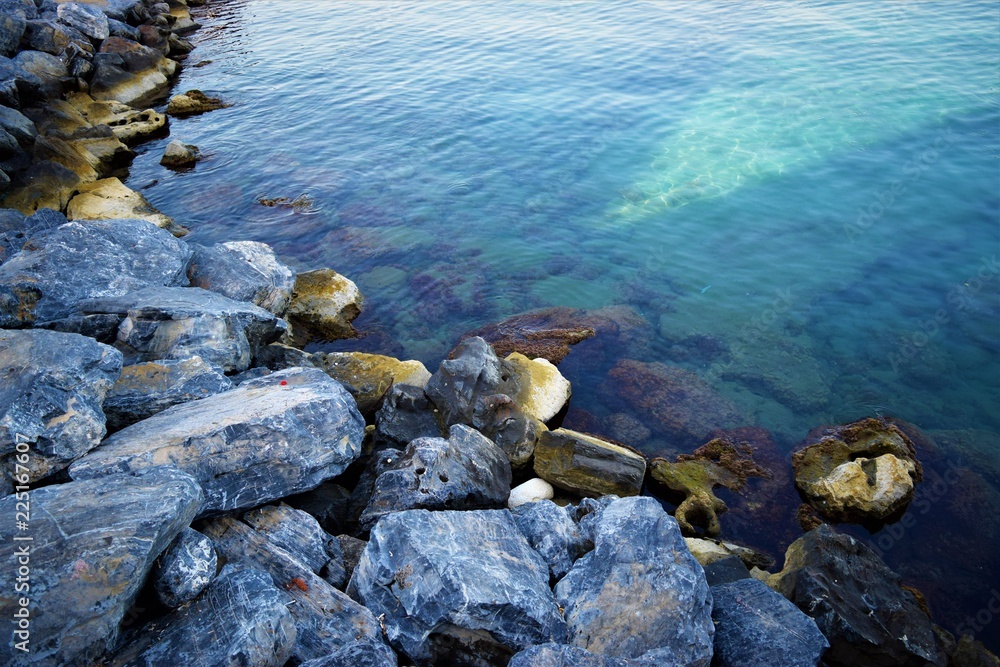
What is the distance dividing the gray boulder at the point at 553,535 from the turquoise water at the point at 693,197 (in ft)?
12.7

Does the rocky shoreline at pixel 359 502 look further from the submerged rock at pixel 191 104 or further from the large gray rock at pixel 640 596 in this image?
the submerged rock at pixel 191 104

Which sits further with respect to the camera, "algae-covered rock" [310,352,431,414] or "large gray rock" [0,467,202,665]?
"algae-covered rock" [310,352,431,414]

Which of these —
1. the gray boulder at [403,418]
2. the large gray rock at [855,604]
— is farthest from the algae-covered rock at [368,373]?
the large gray rock at [855,604]

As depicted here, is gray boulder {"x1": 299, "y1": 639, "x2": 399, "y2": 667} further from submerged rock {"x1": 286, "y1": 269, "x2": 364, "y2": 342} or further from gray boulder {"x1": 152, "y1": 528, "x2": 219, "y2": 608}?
submerged rock {"x1": 286, "y1": 269, "x2": 364, "y2": 342}

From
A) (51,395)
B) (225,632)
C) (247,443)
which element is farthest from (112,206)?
(225,632)

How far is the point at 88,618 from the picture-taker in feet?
19.8

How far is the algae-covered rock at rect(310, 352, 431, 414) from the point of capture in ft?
41.2

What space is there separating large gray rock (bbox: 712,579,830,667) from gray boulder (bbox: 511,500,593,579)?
1837 millimetres

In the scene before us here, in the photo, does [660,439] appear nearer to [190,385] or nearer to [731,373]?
[731,373]

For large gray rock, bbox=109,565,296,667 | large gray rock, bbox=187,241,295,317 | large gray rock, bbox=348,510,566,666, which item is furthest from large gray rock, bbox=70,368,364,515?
large gray rock, bbox=187,241,295,317

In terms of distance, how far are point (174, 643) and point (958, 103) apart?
92.1 ft

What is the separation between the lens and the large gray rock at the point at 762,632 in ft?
23.9

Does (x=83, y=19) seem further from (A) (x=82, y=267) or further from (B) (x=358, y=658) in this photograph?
(B) (x=358, y=658)

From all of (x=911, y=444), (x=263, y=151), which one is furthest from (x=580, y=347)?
(x=263, y=151)
